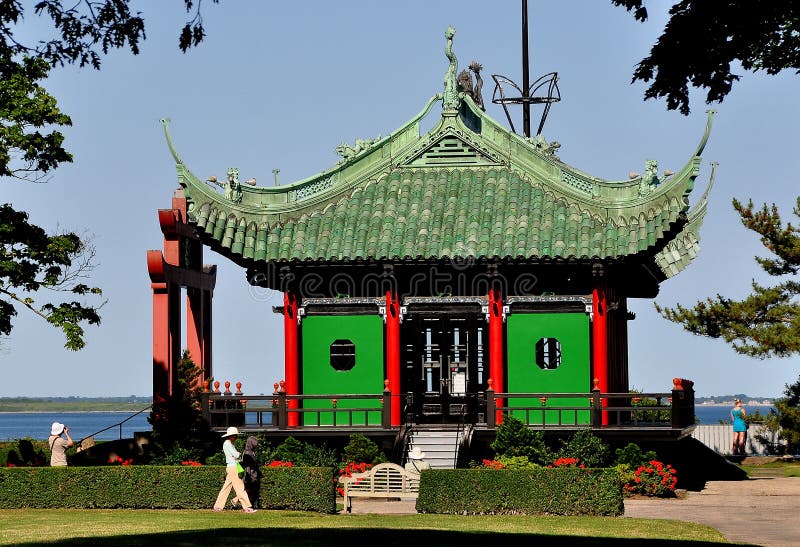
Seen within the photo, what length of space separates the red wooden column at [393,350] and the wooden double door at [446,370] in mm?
981

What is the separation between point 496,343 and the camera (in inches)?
1555

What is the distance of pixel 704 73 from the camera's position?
Result: 2072 centimetres

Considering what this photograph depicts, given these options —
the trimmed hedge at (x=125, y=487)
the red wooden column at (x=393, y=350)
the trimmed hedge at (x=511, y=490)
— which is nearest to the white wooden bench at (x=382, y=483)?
the trimmed hedge at (x=125, y=487)

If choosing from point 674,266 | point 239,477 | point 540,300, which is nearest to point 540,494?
point 239,477

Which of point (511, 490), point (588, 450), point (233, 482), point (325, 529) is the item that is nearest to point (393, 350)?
point (588, 450)

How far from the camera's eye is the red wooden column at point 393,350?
129ft

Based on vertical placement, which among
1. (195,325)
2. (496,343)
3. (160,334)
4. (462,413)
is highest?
(195,325)

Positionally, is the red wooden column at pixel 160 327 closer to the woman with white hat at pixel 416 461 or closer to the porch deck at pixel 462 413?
the porch deck at pixel 462 413

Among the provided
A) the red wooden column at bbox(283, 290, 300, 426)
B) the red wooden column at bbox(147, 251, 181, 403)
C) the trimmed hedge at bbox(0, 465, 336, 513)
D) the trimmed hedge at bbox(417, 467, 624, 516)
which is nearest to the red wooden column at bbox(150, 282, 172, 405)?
the red wooden column at bbox(147, 251, 181, 403)

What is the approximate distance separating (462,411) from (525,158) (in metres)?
6.84

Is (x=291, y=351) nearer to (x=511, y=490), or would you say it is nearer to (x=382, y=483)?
(x=382, y=483)

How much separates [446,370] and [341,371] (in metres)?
3.23

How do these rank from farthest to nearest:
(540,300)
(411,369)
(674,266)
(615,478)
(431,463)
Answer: (674,266), (411,369), (540,300), (431,463), (615,478)

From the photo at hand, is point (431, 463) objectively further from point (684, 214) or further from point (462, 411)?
point (684, 214)
